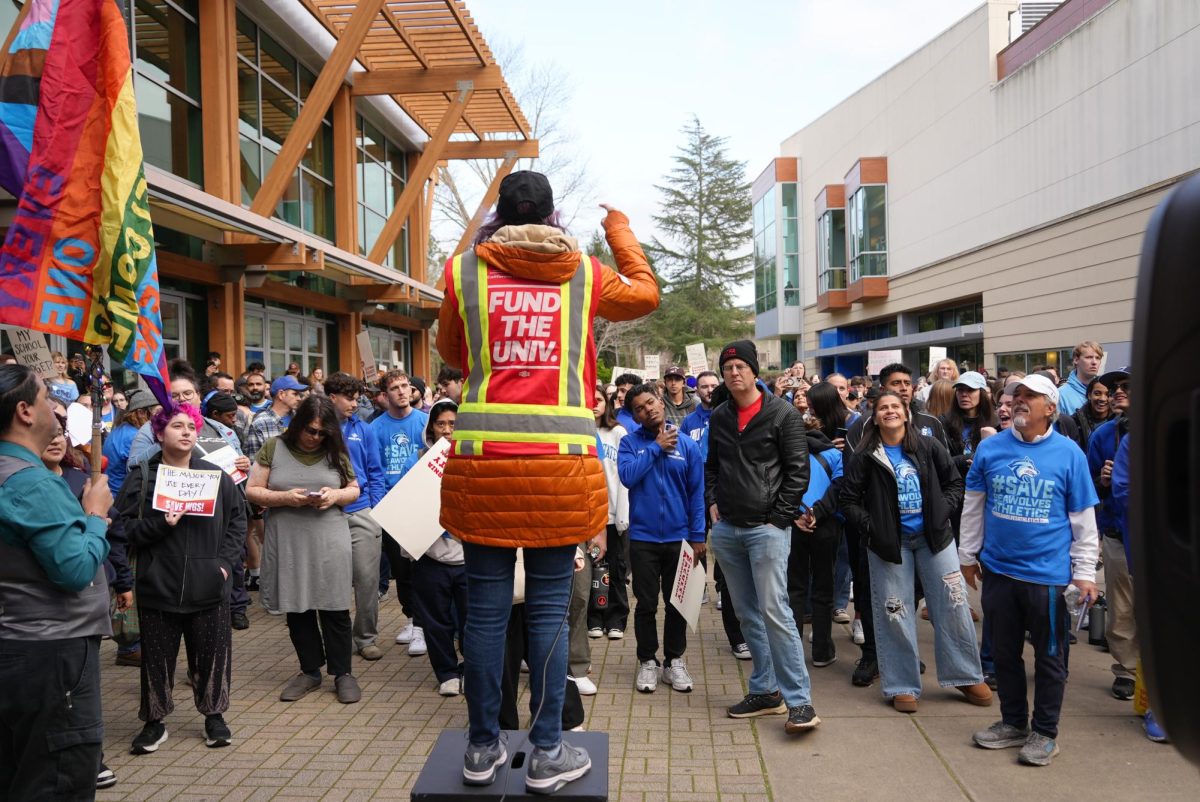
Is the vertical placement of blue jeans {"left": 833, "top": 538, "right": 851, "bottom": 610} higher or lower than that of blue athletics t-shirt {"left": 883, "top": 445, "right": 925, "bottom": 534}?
lower

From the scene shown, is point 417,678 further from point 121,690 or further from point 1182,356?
point 1182,356

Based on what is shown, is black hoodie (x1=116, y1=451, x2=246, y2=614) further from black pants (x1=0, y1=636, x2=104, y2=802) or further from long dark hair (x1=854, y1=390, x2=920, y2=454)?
long dark hair (x1=854, y1=390, x2=920, y2=454)

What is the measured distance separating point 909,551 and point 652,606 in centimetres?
171

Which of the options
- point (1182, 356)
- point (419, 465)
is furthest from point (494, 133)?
point (1182, 356)

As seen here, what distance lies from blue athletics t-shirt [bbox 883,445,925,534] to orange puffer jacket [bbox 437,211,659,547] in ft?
9.88

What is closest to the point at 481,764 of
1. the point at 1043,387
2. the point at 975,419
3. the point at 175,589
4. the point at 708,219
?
the point at 175,589

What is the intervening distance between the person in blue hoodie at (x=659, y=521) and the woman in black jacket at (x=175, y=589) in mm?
2572

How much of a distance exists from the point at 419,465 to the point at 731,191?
5758cm

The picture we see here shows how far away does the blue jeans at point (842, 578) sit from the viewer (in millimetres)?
7555

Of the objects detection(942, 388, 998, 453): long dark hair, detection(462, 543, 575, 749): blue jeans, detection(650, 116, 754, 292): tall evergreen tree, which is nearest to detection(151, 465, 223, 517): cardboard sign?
detection(462, 543, 575, 749): blue jeans

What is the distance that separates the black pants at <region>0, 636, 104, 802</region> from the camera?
120 inches

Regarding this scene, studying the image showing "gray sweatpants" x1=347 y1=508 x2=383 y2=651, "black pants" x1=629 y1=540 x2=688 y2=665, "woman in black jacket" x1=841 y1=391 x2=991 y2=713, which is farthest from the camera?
"gray sweatpants" x1=347 y1=508 x2=383 y2=651

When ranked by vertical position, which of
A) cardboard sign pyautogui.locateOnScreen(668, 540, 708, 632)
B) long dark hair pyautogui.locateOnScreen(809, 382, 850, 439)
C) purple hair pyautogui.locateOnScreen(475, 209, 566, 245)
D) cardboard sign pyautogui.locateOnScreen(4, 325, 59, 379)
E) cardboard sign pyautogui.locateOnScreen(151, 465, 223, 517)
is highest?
purple hair pyautogui.locateOnScreen(475, 209, 566, 245)

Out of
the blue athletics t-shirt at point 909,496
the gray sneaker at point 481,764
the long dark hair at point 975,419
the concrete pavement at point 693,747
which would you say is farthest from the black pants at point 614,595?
the gray sneaker at point 481,764
